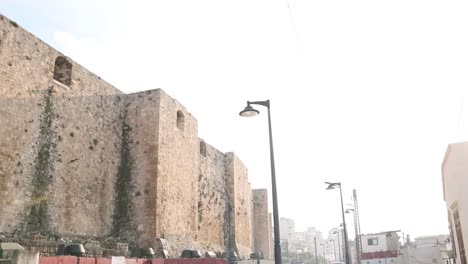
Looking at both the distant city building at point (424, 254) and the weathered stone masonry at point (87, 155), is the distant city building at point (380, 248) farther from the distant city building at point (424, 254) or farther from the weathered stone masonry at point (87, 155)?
the weathered stone masonry at point (87, 155)

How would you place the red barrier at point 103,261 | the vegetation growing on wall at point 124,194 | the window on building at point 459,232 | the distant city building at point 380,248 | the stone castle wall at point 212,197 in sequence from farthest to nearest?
the distant city building at point 380,248 → the stone castle wall at point 212,197 → the vegetation growing on wall at point 124,194 → the window on building at point 459,232 → the red barrier at point 103,261

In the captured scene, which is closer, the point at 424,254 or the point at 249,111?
the point at 249,111

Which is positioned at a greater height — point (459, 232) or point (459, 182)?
point (459, 182)

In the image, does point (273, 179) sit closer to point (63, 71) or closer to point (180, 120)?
point (63, 71)

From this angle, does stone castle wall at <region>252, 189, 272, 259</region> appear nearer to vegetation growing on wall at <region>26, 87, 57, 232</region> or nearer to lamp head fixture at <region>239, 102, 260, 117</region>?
vegetation growing on wall at <region>26, 87, 57, 232</region>

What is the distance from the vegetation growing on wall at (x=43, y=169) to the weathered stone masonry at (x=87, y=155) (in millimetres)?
31

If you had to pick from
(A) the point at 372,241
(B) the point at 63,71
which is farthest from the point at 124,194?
(A) the point at 372,241

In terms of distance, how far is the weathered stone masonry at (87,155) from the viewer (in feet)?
43.5

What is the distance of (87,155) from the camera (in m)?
16.4

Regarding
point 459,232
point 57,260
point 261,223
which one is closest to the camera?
point 57,260

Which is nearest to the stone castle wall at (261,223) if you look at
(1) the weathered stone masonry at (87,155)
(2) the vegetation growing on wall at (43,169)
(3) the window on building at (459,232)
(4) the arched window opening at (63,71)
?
(1) the weathered stone masonry at (87,155)

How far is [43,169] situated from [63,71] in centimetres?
375

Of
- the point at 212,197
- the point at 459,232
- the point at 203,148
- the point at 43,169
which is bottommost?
the point at 459,232

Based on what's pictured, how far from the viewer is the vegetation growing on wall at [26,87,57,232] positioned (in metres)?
13.7
